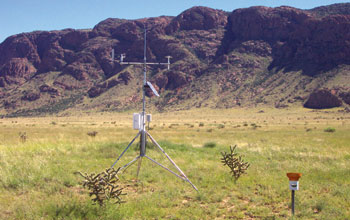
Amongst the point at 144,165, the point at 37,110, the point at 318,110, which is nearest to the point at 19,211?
the point at 144,165

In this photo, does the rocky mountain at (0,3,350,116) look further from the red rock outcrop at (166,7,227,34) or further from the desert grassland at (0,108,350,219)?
the desert grassland at (0,108,350,219)

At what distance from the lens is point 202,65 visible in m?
129

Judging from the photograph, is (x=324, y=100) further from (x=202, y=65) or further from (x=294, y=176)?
(x=294, y=176)

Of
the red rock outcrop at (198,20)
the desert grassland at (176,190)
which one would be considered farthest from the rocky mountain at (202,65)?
the desert grassland at (176,190)

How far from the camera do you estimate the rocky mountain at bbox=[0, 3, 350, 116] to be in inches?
3794

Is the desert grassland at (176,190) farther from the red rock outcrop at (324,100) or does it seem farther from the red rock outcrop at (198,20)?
the red rock outcrop at (198,20)

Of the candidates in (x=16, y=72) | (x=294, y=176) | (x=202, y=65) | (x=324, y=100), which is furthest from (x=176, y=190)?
(x=16, y=72)

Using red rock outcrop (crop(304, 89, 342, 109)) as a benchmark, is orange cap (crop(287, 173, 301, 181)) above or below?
below

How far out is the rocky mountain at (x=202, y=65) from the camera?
96375mm

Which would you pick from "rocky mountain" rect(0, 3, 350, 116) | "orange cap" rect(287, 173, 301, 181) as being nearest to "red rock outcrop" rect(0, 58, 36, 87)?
"rocky mountain" rect(0, 3, 350, 116)

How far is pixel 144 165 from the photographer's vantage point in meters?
11.7

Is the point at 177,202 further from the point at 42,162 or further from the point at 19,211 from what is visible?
the point at 42,162

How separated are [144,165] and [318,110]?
76.9 metres

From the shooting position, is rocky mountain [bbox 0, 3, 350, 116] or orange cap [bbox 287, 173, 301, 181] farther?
rocky mountain [bbox 0, 3, 350, 116]
